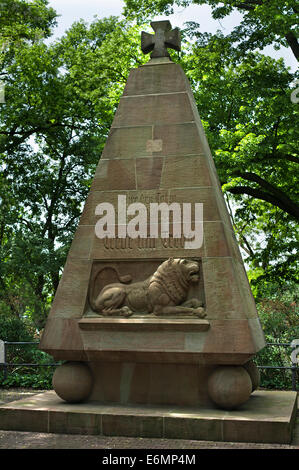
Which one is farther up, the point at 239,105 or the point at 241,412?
the point at 239,105

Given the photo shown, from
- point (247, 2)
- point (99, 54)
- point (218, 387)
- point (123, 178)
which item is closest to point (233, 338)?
point (218, 387)

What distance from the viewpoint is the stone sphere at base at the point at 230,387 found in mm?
7219

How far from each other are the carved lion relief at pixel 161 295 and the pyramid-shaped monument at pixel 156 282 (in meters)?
0.01

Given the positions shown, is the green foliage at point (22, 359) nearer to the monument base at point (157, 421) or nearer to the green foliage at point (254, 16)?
the monument base at point (157, 421)

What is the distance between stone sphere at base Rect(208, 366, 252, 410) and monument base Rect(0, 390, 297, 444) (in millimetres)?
126

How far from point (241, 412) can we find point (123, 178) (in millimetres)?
3659

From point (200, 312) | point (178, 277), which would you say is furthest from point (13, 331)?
point (200, 312)

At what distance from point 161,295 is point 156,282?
192 mm

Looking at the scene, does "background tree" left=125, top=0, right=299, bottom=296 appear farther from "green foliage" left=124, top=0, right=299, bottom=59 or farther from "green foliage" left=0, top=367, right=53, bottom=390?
"green foliage" left=0, top=367, right=53, bottom=390

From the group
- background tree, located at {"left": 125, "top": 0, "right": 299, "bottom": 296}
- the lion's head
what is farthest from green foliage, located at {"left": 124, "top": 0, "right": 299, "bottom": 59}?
the lion's head

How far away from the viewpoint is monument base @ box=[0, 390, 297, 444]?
669 cm

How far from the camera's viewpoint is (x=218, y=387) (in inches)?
286

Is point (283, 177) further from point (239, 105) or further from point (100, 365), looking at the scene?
point (100, 365)

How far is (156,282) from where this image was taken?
7699mm
